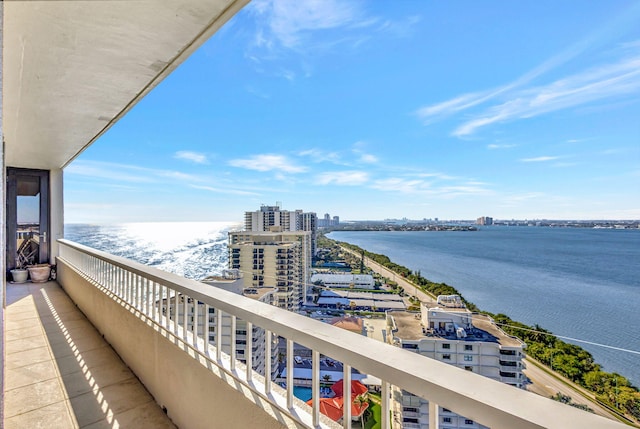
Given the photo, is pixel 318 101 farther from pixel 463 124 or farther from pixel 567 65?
pixel 567 65

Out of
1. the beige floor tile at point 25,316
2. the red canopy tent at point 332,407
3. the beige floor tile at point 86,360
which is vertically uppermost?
Answer: the red canopy tent at point 332,407

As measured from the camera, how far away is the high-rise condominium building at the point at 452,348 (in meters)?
0.77

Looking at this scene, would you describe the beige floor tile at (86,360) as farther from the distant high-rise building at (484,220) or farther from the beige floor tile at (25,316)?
the distant high-rise building at (484,220)

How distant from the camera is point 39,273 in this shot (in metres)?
5.58

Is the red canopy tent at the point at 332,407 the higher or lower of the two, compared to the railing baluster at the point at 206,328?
lower

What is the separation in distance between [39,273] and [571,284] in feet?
32.0

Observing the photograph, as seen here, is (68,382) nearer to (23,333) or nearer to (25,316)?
(23,333)

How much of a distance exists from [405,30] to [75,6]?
5267 mm

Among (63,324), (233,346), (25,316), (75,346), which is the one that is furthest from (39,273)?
(233,346)

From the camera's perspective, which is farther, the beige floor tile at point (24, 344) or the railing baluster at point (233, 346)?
the beige floor tile at point (24, 344)

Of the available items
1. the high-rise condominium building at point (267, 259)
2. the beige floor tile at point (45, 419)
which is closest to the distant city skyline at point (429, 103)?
the beige floor tile at point (45, 419)

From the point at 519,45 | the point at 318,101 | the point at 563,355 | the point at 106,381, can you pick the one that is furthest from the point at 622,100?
the point at 318,101

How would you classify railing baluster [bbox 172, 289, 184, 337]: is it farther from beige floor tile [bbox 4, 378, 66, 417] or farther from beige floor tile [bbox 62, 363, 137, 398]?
beige floor tile [bbox 4, 378, 66, 417]

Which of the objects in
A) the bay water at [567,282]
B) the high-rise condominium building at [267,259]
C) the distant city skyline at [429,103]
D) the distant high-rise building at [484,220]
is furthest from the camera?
the distant high-rise building at [484,220]
